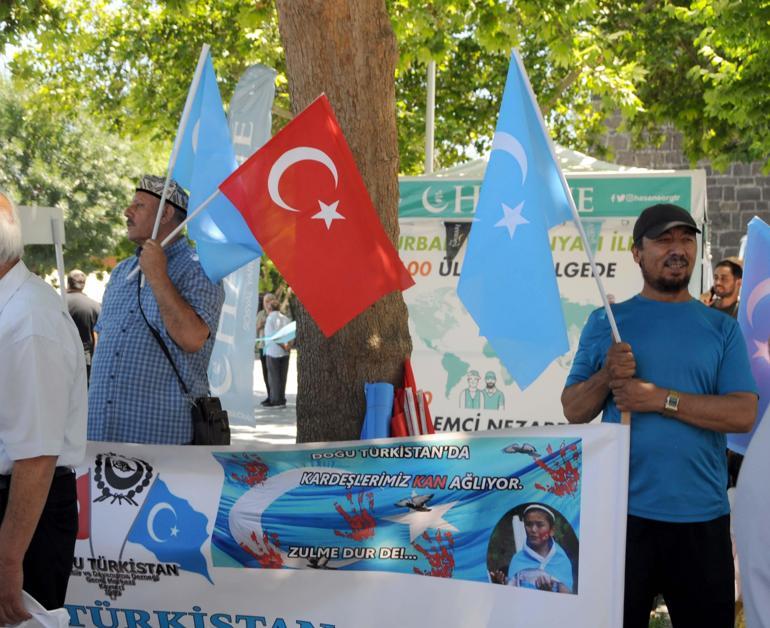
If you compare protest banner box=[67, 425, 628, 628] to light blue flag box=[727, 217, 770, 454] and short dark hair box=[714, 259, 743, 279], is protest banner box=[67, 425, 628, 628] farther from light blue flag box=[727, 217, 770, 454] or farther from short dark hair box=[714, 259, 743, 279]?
short dark hair box=[714, 259, 743, 279]

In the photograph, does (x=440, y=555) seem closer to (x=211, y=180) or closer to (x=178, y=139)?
(x=211, y=180)

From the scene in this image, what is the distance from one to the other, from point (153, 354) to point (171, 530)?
697 mm

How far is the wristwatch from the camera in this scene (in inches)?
149

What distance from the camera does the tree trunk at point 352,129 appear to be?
5.77 meters

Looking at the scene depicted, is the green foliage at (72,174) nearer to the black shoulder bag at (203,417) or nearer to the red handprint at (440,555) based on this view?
the black shoulder bag at (203,417)

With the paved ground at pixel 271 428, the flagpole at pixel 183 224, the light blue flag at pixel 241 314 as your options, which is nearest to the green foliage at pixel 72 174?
the paved ground at pixel 271 428

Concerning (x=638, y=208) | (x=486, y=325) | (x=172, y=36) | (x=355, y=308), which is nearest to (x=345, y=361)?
(x=355, y=308)

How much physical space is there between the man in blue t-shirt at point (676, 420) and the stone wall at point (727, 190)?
25334 mm

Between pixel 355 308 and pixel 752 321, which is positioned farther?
pixel 752 321

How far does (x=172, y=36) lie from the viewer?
1747 centimetres

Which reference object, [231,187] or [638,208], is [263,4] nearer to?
[638,208]

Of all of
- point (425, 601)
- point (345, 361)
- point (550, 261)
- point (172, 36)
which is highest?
point (172, 36)

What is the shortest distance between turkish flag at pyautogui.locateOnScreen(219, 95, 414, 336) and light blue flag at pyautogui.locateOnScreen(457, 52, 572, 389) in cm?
40

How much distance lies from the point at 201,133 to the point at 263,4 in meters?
5.15
